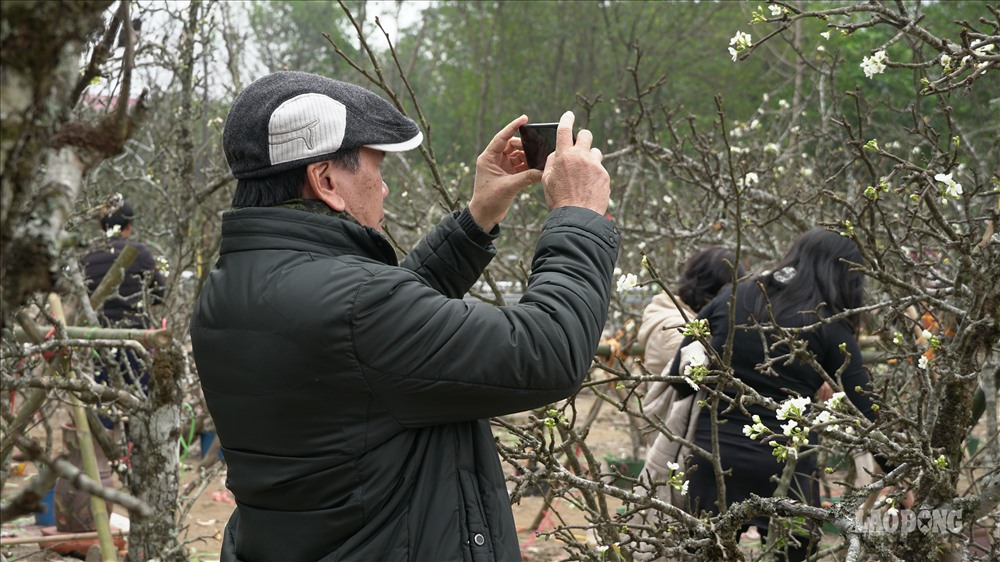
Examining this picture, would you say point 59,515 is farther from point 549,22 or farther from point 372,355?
point 549,22

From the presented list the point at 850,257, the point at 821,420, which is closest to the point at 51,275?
the point at 821,420

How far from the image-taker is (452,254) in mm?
2004

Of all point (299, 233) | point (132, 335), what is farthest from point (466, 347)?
point (132, 335)

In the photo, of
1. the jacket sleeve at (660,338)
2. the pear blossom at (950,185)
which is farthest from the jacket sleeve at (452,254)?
the jacket sleeve at (660,338)

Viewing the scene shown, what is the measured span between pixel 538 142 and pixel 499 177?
125 mm

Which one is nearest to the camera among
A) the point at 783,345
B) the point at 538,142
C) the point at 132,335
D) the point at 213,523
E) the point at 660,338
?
the point at 538,142

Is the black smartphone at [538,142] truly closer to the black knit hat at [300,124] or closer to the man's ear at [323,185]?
the black knit hat at [300,124]

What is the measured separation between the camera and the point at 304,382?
5.18 feet

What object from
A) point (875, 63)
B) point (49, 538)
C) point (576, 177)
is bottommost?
point (49, 538)

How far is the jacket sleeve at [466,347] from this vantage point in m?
1.54

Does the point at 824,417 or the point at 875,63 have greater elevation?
the point at 875,63

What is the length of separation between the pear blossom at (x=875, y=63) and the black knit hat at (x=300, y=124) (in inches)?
58.7

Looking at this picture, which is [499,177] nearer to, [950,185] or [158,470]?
[950,185]

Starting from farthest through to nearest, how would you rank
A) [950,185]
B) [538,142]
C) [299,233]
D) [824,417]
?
[950,185] < [824,417] < [538,142] < [299,233]
